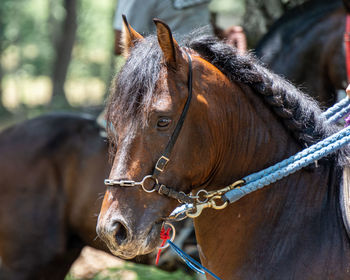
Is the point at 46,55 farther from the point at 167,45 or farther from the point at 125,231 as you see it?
the point at 125,231

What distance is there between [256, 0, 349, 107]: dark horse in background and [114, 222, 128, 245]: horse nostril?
2.53 m

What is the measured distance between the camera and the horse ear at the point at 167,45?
73.3 inches

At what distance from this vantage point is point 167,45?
1.89m

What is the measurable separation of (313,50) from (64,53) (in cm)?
983

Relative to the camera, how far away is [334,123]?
2.22 m

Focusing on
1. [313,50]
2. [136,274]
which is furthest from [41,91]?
[313,50]

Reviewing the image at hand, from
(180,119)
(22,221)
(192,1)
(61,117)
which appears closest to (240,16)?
(192,1)

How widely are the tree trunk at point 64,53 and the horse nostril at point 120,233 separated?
10.8 m

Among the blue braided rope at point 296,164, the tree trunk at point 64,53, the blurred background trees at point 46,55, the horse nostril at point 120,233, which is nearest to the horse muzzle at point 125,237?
the horse nostril at point 120,233

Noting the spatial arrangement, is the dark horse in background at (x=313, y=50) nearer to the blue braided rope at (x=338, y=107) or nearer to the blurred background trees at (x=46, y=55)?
the blue braided rope at (x=338, y=107)

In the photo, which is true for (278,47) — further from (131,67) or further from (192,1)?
(131,67)

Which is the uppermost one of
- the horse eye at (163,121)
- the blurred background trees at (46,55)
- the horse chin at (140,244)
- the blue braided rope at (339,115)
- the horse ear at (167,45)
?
the horse ear at (167,45)

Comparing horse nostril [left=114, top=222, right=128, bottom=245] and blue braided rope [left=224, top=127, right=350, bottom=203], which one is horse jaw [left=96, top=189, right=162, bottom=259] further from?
blue braided rope [left=224, top=127, right=350, bottom=203]

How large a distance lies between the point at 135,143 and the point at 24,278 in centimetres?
256
